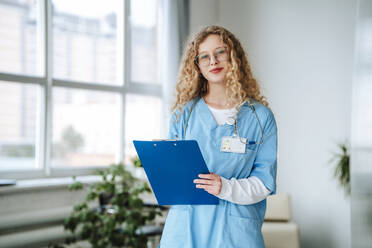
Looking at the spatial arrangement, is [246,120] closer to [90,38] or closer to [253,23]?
[90,38]

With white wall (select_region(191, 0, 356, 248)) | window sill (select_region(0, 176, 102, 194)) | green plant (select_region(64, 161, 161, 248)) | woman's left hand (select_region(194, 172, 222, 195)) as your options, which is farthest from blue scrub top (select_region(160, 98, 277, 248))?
white wall (select_region(191, 0, 356, 248))

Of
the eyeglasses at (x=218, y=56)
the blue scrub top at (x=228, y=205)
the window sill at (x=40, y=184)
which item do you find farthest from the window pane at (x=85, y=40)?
the blue scrub top at (x=228, y=205)

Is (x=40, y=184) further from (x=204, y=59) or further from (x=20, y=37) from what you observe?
(x=204, y=59)

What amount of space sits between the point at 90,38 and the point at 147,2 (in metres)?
0.84

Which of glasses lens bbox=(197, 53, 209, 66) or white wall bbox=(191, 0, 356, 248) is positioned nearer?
glasses lens bbox=(197, 53, 209, 66)

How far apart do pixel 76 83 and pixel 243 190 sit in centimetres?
262

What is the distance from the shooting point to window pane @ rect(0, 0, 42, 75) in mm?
3100

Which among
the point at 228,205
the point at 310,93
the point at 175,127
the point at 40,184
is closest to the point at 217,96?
the point at 175,127

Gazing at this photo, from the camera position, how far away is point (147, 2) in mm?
4160

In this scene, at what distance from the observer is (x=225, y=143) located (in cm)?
134

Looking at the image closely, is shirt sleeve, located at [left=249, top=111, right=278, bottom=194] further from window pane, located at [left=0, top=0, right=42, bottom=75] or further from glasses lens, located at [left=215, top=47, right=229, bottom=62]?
window pane, located at [left=0, top=0, right=42, bottom=75]

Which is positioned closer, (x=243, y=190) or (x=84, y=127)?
(x=243, y=190)

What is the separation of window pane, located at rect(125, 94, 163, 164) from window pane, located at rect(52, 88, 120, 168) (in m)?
0.13

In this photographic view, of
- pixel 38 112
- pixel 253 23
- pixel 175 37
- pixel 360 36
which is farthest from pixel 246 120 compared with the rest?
pixel 253 23
